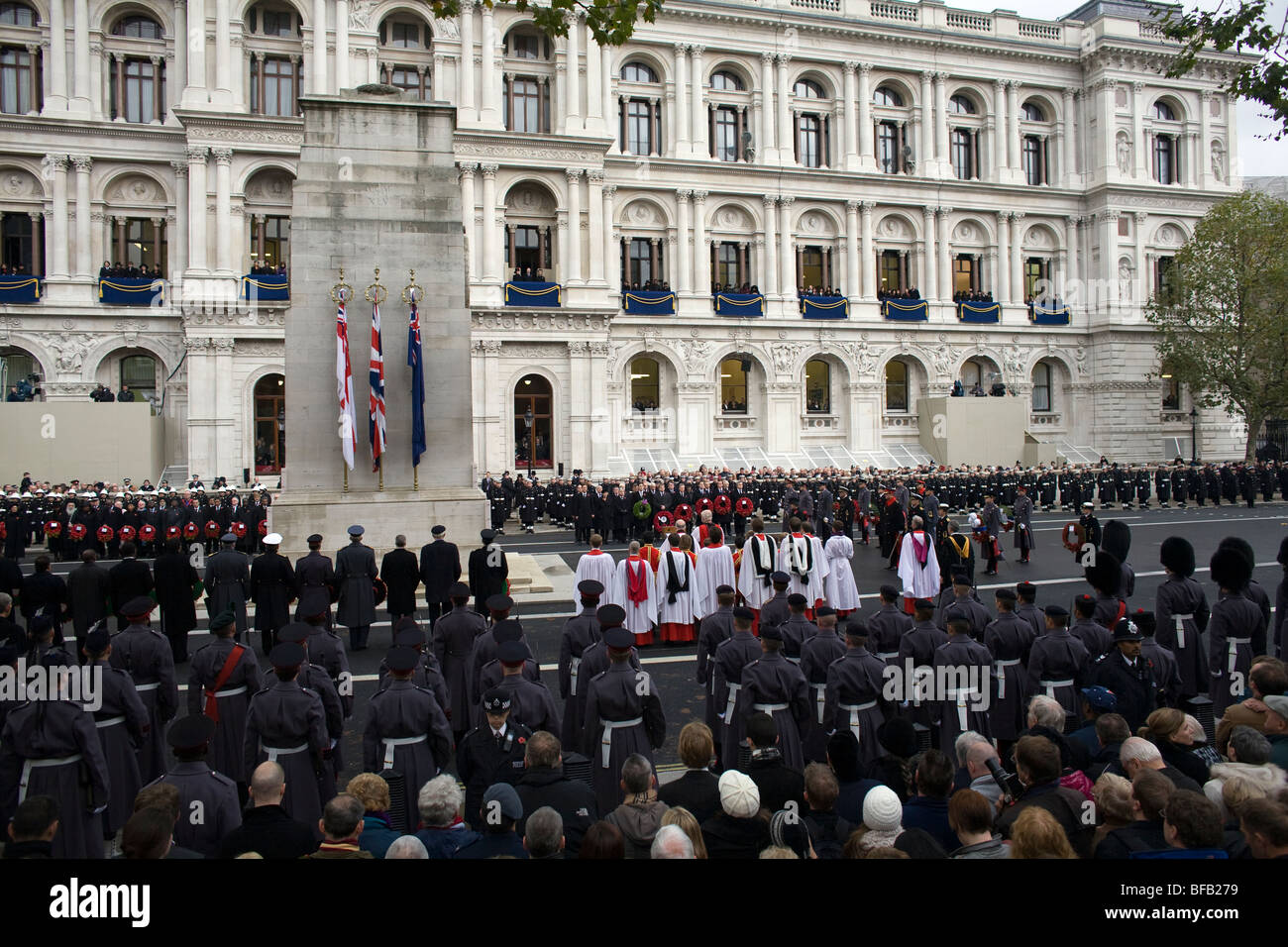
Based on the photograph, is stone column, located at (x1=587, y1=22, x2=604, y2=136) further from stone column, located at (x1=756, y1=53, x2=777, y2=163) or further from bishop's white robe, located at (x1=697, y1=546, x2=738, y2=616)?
bishop's white robe, located at (x1=697, y1=546, x2=738, y2=616)

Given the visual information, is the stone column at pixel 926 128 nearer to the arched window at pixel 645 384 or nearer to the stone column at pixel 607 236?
the stone column at pixel 607 236

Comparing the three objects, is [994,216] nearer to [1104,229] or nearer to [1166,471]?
[1104,229]

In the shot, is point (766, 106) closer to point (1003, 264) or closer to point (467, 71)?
point (467, 71)

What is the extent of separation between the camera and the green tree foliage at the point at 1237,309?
37969 mm

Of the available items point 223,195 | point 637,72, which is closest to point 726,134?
point 637,72

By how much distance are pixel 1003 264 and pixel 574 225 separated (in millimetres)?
24176

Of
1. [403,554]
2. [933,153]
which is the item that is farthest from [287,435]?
[933,153]

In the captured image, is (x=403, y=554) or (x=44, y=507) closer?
(x=403, y=554)

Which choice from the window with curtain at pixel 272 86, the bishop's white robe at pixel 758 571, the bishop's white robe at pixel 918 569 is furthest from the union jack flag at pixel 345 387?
the window with curtain at pixel 272 86

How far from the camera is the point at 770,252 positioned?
1655 inches

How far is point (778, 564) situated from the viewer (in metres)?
14.0

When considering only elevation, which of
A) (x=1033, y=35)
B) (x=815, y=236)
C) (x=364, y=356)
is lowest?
(x=364, y=356)

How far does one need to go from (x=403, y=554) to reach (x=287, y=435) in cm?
523

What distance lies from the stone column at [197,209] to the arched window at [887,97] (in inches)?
1293
